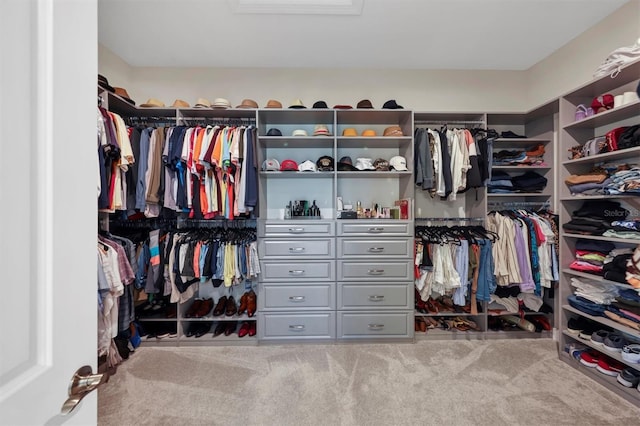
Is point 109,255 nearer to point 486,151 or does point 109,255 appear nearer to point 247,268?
point 247,268

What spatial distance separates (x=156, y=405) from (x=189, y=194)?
156 centimetres

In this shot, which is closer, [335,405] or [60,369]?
[60,369]

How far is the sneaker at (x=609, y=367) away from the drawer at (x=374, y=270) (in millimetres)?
1435

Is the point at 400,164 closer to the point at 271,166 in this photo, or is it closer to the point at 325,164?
the point at 325,164

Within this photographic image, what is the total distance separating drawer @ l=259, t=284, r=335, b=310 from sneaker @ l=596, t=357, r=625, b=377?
2.06 meters

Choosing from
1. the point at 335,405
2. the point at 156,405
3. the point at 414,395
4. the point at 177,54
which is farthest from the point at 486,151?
the point at 156,405

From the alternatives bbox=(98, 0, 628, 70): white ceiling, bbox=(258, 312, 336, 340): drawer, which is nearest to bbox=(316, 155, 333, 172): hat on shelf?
bbox=(98, 0, 628, 70): white ceiling

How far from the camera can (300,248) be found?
242 cm

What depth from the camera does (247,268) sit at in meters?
2.38

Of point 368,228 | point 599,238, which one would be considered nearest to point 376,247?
point 368,228

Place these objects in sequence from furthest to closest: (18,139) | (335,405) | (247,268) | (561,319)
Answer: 1. (247,268)
2. (561,319)
3. (335,405)
4. (18,139)

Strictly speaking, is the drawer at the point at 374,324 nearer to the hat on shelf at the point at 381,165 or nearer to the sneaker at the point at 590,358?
the sneaker at the point at 590,358

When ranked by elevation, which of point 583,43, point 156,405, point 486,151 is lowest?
point 156,405

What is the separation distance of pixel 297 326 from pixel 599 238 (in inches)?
99.8
